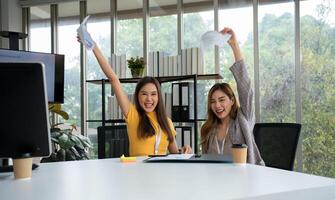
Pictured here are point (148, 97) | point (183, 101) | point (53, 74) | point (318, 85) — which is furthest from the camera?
point (318, 85)

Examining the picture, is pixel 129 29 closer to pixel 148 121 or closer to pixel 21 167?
pixel 148 121

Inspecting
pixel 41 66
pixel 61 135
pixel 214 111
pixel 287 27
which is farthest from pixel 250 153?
pixel 287 27

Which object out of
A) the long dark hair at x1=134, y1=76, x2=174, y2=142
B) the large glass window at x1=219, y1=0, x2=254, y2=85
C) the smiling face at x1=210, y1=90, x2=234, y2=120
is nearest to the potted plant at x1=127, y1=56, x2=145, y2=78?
the large glass window at x1=219, y1=0, x2=254, y2=85

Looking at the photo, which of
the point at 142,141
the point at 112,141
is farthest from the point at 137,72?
the point at 142,141

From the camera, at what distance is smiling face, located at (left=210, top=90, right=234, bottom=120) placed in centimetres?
195

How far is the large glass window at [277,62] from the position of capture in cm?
369

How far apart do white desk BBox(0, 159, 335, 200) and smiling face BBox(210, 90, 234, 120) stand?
760 millimetres

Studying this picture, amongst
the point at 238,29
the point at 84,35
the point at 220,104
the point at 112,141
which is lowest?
the point at 112,141

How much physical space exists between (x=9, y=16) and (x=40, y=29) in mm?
425

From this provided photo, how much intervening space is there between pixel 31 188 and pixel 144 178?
0.32 metres

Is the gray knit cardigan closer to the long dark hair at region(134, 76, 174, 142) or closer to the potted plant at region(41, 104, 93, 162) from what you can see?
the long dark hair at region(134, 76, 174, 142)

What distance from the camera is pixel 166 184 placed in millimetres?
911

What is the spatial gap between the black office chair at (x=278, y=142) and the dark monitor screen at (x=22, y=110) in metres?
1.40

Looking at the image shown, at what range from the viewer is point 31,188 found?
0.90 m
